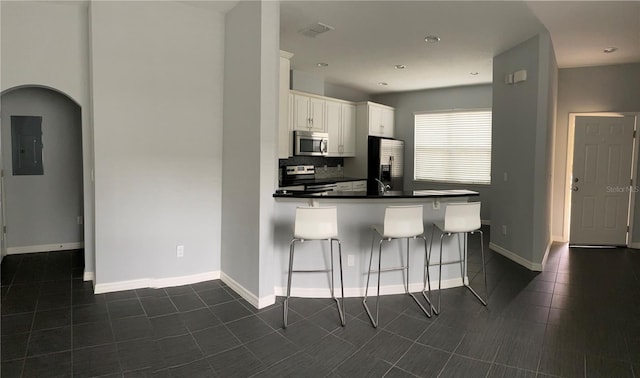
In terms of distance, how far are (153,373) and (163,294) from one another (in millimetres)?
1376

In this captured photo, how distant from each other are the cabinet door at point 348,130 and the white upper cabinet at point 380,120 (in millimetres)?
298

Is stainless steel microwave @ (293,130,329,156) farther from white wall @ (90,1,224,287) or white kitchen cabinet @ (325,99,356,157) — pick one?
white wall @ (90,1,224,287)

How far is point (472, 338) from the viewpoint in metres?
2.82

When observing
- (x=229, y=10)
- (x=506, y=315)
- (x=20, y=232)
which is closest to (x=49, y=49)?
(x=229, y=10)

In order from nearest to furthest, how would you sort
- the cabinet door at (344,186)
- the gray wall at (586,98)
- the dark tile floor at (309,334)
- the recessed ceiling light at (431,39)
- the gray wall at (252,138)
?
the dark tile floor at (309,334)
the gray wall at (252,138)
the recessed ceiling light at (431,39)
the gray wall at (586,98)
the cabinet door at (344,186)

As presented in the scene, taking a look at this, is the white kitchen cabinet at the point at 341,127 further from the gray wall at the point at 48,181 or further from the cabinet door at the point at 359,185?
the gray wall at the point at 48,181

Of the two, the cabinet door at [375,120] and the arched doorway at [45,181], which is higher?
the cabinet door at [375,120]

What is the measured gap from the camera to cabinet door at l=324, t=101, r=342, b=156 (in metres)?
6.57

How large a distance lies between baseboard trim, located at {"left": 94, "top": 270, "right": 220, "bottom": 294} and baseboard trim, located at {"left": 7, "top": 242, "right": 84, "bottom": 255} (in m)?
1.91

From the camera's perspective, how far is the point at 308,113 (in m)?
6.22

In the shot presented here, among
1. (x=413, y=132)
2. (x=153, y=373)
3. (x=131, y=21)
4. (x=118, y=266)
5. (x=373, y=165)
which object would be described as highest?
(x=131, y=21)

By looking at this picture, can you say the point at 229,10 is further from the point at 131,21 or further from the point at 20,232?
the point at 20,232

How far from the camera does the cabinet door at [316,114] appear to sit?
20.6 feet

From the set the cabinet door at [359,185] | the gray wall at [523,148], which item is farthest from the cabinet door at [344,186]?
the gray wall at [523,148]
